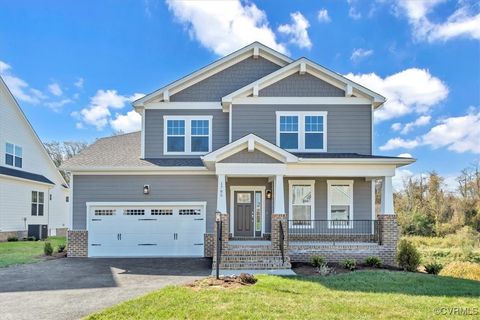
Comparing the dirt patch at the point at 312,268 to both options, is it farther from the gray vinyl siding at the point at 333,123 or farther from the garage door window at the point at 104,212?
the garage door window at the point at 104,212

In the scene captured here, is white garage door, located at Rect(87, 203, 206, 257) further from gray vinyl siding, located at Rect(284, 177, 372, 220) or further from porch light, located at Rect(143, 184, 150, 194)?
gray vinyl siding, located at Rect(284, 177, 372, 220)

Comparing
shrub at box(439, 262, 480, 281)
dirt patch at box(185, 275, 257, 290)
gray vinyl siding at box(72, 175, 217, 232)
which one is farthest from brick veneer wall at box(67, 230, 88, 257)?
shrub at box(439, 262, 480, 281)

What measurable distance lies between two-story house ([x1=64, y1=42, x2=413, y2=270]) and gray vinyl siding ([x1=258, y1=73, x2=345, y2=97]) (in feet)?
0.13

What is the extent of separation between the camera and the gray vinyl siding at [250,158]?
41.0 feet

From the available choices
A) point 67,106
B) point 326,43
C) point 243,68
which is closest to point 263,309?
point 243,68

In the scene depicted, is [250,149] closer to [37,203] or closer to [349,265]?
[349,265]

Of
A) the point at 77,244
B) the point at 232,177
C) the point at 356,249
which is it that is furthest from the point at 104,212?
the point at 356,249

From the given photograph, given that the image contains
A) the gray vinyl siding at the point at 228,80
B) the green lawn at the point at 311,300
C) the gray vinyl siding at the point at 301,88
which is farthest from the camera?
the gray vinyl siding at the point at 228,80

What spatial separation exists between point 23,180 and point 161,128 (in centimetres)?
1100

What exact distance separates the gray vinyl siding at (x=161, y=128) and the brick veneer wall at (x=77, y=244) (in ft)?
13.0

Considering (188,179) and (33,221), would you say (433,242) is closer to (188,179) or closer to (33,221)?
(188,179)

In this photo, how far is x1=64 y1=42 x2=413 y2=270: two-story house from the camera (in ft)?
47.5

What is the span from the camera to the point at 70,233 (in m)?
14.4

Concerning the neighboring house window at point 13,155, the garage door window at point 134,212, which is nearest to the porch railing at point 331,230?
the garage door window at point 134,212
